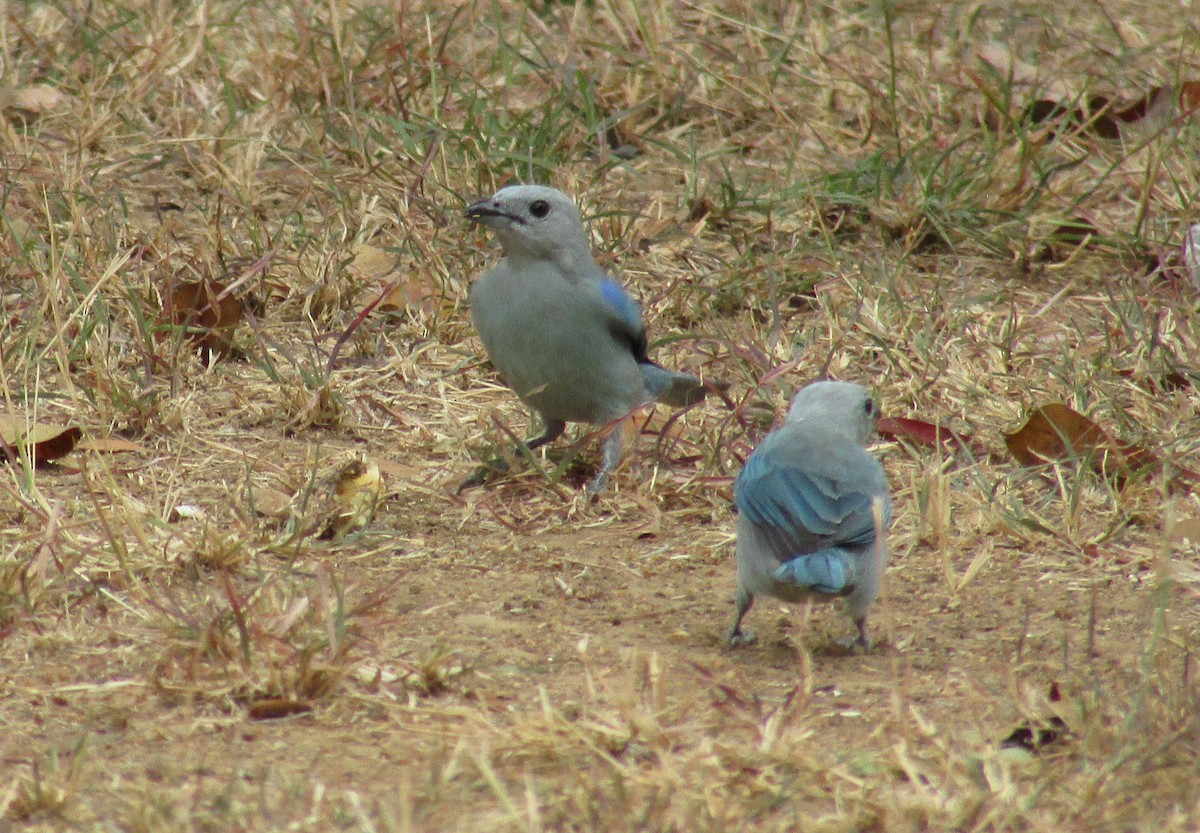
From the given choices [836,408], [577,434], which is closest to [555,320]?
[577,434]

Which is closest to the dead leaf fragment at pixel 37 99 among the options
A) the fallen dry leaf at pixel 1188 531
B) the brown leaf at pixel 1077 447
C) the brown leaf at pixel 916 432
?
the brown leaf at pixel 916 432

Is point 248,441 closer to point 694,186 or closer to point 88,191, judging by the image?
point 88,191

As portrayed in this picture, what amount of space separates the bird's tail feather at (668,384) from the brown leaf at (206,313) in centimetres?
141

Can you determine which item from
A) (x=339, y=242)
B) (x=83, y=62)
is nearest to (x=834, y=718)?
(x=339, y=242)

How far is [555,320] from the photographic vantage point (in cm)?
517

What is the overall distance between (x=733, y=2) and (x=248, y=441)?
356cm

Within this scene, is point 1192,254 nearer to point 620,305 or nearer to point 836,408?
point 620,305

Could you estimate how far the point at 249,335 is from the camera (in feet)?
19.3

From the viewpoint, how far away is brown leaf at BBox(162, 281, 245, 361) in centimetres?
569

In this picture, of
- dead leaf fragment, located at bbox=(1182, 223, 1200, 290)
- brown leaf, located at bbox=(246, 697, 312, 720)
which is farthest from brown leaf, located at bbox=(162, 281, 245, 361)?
dead leaf fragment, located at bbox=(1182, 223, 1200, 290)

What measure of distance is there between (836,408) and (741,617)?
0.61 metres

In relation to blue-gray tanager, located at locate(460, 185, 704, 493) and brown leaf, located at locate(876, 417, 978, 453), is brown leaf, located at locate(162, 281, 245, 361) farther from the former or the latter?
brown leaf, located at locate(876, 417, 978, 453)

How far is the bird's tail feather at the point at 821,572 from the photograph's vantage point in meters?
3.83

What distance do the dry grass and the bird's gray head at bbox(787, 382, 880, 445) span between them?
0.38m
